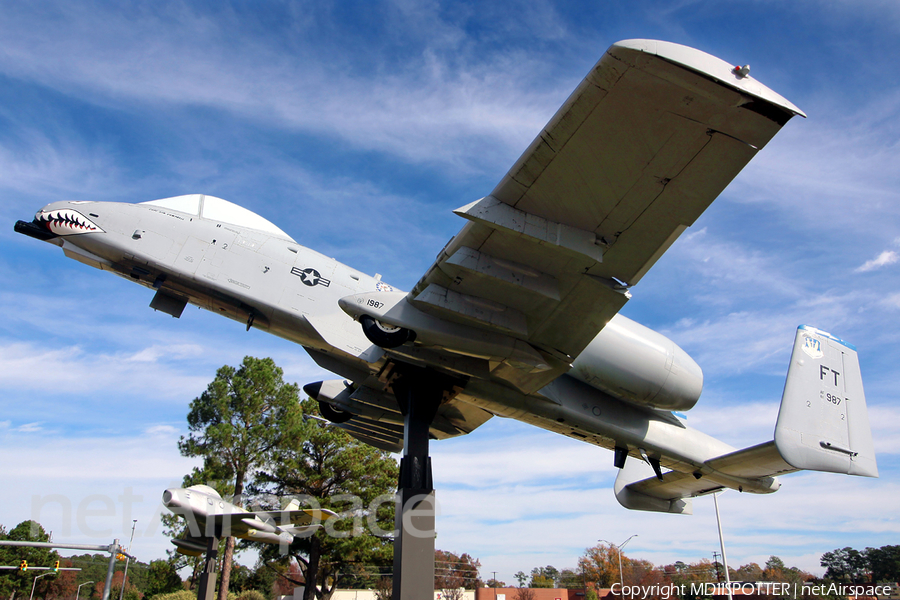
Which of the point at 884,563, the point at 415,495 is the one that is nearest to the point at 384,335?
the point at 415,495

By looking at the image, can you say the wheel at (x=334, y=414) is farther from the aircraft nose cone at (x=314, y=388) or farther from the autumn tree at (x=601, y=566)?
the autumn tree at (x=601, y=566)

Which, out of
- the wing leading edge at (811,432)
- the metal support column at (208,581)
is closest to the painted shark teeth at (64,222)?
the metal support column at (208,581)

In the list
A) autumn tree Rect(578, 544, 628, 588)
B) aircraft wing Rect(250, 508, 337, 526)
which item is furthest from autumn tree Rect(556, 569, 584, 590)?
aircraft wing Rect(250, 508, 337, 526)

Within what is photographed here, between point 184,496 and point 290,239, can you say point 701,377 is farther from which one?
point 184,496

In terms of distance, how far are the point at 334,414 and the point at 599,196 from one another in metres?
7.09

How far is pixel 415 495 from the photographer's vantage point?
689cm

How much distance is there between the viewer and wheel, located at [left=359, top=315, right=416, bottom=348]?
6703 mm

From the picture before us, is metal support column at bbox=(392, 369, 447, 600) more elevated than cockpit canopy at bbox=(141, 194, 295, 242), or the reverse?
cockpit canopy at bbox=(141, 194, 295, 242)

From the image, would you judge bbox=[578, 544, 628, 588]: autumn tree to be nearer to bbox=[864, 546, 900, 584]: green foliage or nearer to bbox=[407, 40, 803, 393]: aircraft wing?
bbox=[864, 546, 900, 584]: green foliage

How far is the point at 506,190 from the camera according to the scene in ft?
17.6

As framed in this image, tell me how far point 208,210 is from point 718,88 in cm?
762

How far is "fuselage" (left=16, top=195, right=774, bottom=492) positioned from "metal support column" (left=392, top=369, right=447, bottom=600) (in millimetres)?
647

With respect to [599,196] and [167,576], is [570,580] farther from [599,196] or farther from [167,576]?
[599,196]

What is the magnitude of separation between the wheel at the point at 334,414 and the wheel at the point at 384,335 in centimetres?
397
